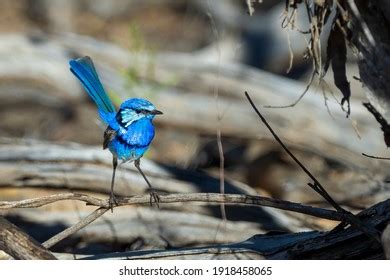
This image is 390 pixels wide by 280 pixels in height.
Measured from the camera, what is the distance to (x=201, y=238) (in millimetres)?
4648

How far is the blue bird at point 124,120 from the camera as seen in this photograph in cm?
301

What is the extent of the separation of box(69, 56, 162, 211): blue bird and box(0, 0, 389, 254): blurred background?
1.12 meters

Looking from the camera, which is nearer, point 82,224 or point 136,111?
point 136,111

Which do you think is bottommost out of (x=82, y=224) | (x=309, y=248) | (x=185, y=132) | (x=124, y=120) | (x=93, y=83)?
(x=309, y=248)

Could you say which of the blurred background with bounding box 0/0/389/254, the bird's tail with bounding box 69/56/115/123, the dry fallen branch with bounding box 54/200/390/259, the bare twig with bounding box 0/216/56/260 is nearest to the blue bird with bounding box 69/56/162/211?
the bird's tail with bounding box 69/56/115/123

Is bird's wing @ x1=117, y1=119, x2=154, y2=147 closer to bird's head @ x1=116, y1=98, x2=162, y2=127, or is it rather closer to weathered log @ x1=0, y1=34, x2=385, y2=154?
bird's head @ x1=116, y1=98, x2=162, y2=127

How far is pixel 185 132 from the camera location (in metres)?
6.81

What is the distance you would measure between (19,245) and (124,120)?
63 cm

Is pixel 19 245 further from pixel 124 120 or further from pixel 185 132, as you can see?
pixel 185 132

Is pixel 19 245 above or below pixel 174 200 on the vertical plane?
below

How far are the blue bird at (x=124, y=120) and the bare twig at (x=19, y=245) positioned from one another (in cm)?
31

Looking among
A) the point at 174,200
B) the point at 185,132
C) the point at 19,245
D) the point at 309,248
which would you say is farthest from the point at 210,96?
the point at 19,245
